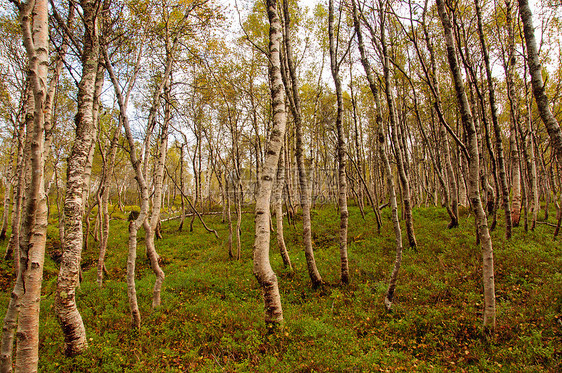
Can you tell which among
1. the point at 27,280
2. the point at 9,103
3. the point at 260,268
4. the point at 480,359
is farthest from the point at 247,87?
the point at 480,359

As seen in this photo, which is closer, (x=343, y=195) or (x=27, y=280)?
(x=27, y=280)

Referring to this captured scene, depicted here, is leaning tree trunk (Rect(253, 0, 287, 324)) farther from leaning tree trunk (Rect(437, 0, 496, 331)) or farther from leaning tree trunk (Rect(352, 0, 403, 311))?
leaning tree trunk (Rect(437, 0, 496, 331))

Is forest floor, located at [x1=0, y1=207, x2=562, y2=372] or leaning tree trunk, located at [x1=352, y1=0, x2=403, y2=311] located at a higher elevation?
leaning tree trunk, located at [x1=352, y1=0, x2=403, y2=311]

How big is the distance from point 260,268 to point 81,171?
3.82m

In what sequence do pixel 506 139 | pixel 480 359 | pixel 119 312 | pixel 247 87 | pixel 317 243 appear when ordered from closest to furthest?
pixel 480 359, pixel 119 312, pixel 317 243, pixel 247 87, pixel 506 139

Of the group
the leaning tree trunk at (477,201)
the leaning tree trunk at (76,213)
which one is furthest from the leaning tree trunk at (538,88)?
the leaning tree trunk at (76,213)

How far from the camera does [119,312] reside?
21.3 feet

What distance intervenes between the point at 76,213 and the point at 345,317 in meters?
5.92

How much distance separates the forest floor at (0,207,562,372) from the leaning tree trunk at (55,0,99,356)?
0.45m

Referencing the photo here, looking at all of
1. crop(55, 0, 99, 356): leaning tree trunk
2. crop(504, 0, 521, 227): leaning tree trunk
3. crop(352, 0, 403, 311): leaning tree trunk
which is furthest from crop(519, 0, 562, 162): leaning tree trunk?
crop(55, 0, 99, 356): leaning tree trunk

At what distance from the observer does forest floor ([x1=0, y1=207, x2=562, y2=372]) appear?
4199 mm

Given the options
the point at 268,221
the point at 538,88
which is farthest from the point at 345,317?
the point at 538,88

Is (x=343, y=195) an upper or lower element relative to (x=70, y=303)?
upper

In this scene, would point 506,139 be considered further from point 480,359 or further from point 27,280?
point 27,280
